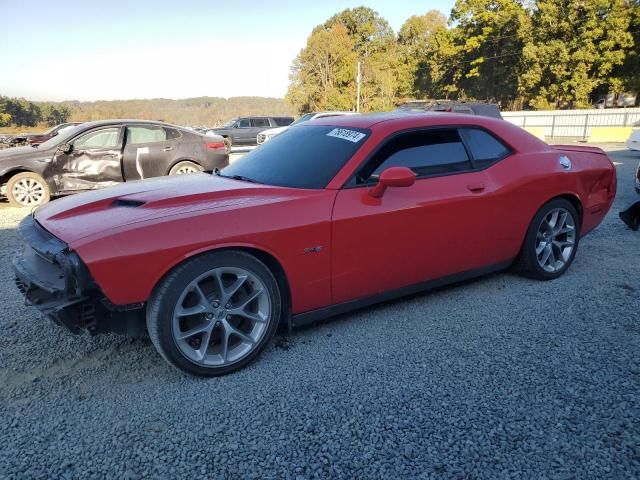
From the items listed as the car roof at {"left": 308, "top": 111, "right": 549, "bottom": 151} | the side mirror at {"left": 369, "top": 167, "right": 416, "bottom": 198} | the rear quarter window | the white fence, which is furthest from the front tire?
the white fence

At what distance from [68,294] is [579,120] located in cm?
3135

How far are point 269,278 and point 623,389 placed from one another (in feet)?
6.51

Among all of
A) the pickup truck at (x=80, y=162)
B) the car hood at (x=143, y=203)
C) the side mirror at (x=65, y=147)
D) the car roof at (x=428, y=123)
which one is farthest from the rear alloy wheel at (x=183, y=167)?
the car hood at (x=143, y=203)

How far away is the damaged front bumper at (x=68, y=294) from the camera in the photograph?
2.22 metres

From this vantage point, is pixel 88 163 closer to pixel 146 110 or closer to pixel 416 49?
pixel 416 49

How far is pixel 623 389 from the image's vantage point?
2.35 meters

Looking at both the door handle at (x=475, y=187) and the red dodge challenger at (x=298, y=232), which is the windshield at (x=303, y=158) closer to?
the red dodge challenger at (x=298, y=232)

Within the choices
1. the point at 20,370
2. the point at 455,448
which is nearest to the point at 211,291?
the point at 20,370

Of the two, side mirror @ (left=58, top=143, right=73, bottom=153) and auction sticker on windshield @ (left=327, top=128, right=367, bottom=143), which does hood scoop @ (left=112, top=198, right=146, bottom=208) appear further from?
side mirror @ (left=58, top=143, right=73, bottom=153)

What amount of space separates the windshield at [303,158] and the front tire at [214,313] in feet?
2.37

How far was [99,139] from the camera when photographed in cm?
784

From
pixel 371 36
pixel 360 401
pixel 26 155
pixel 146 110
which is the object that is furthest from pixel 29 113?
pixel 360 401

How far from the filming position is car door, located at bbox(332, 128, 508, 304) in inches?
112

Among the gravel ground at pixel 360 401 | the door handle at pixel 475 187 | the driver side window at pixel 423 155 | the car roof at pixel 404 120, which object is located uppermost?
the car roof at pixel 404 120
